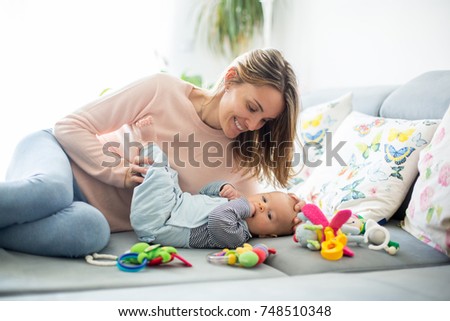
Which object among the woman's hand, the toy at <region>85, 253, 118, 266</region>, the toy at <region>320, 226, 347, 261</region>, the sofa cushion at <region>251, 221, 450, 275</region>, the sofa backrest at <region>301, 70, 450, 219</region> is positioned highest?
the sofa backrest at <region>301, 70, 450, 219</region>

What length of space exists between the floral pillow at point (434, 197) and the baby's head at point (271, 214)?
0.38 meters

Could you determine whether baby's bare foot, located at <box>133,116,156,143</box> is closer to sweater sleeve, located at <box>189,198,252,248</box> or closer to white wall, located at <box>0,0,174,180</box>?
sweater sleeve, located at <box>189,198,252,248</box>

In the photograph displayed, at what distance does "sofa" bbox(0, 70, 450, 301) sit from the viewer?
108 centimetres

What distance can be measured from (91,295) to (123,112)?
789mm

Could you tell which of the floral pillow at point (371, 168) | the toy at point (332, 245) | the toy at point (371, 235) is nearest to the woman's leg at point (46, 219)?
the toy at point (332, 245)

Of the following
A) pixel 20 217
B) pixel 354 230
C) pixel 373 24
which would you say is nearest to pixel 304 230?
pixel 354 230

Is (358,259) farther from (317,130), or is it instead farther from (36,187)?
(317,130)

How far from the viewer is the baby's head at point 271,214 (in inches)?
64.4

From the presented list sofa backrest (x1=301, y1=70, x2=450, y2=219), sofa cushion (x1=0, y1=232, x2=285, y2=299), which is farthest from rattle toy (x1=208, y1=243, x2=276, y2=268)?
sofa backrest (x1=301, y1=70, x2=450, y2=219)

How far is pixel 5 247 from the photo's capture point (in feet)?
4.42

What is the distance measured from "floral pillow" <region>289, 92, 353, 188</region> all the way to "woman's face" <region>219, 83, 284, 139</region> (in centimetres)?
54

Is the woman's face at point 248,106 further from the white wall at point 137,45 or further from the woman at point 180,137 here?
the white wall at point 137,45

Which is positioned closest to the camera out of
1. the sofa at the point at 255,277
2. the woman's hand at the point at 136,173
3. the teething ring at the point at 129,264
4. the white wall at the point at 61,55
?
the sofa at the point at 255,277

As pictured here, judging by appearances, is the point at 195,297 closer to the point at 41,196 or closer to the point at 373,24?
the point at 41,196
